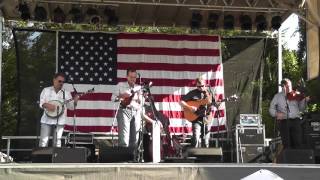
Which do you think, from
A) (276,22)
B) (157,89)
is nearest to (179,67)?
(157,89)

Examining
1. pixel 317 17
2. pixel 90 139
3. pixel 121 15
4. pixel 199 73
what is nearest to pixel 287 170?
pixel 317 17

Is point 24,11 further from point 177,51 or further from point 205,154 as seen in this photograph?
point 205,154

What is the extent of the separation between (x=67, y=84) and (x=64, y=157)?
13.5 ft

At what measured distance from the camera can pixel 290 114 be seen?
10.1 metres

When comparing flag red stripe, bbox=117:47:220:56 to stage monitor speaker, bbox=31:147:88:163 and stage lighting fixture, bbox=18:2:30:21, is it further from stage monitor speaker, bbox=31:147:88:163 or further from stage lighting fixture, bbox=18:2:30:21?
stage monitor speaker, bbox=31:147:88:163

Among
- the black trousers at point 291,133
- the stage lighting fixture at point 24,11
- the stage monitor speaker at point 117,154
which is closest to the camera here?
the stage monitor speaker at point 117,154

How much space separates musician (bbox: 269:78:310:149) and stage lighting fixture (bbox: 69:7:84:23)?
4710 mm

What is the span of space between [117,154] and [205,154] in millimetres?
1482

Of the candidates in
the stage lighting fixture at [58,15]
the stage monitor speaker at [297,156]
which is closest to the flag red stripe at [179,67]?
the stage lighting fixture at [58,15]

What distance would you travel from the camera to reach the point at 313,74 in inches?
428

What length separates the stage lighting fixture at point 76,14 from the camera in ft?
39.2

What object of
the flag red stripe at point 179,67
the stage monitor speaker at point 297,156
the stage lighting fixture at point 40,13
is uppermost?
the stage lighting fixture at point 40,13

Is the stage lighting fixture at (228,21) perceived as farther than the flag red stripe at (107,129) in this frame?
Yes

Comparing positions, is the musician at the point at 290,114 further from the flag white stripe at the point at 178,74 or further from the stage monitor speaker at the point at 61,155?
the stage monitor speaker at the point at 61,155
